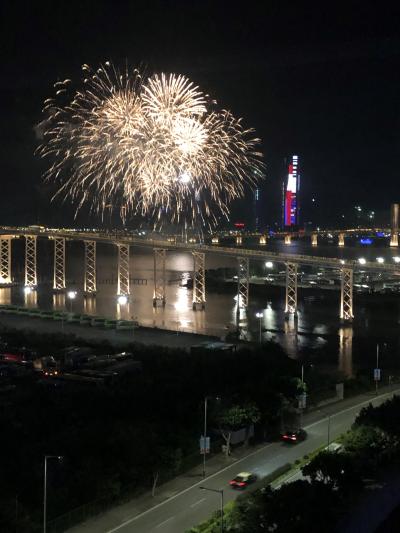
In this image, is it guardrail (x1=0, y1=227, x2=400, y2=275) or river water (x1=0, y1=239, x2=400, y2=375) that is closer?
river water (x1=0, y1=239, x2=400, y2=375)

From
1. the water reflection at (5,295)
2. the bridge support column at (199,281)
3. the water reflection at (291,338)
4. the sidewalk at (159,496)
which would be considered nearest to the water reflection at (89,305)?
the water reflection at (5,295)

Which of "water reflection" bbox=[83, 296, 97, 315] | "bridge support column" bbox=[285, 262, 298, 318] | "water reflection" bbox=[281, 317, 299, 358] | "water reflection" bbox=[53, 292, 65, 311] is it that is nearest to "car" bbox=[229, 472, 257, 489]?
"water reflection" bbox=[281, 317, 299, 358]

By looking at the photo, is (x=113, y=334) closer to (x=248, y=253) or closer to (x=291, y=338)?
(x=291, y=338)

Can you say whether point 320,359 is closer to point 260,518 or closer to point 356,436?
point 356,436

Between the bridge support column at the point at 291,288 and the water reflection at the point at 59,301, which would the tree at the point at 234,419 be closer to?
the bridge support column at the point at 291,288

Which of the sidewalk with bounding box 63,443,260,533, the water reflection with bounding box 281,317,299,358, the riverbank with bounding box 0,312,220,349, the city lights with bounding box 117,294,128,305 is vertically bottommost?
the water reflection with bounding box 281,317,299,358

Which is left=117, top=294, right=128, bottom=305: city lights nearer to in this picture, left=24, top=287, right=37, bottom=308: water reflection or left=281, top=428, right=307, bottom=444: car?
A: left=24, top=287, right=37, bottom=308: water reflection

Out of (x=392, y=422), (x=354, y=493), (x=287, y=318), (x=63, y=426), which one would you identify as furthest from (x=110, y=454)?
(x=287, y=318)
